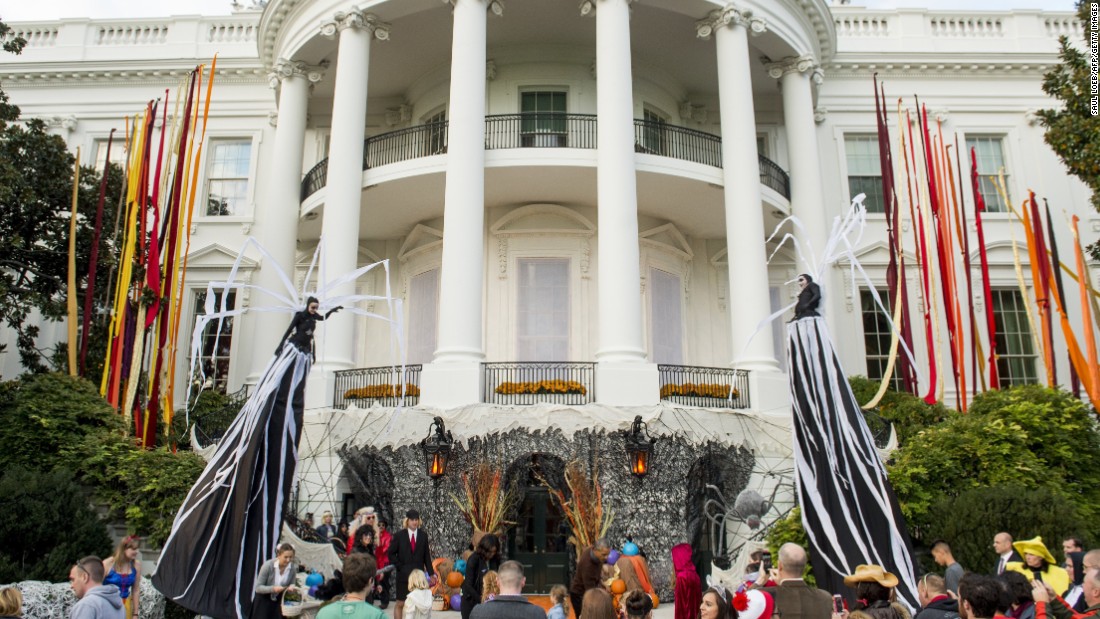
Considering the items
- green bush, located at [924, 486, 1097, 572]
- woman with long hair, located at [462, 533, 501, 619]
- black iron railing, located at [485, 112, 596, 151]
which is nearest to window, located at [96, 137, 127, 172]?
black iron railing, located at [485, 112, 596, 151]

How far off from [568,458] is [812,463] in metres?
6.19

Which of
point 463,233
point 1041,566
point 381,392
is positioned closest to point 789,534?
point 1041,566

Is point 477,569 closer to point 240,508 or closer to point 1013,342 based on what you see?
point 240,508

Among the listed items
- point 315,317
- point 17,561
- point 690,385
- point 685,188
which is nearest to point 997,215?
point 685,188

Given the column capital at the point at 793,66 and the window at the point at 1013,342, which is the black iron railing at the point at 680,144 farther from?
the window at the point at 1013,342

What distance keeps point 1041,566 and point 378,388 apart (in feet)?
34.1

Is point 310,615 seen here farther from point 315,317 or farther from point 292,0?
point 292,0

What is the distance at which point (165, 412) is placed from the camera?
47.1ft

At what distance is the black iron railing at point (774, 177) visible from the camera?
17.8 m

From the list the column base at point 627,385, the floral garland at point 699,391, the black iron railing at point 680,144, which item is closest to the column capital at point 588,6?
the black iron railing at point 680,144

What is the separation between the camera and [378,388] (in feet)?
47.2

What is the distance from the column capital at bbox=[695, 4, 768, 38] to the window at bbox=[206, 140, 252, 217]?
11.7 meters

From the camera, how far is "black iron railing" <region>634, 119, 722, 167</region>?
A: 58.9ft

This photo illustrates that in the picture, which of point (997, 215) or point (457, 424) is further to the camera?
point (997, 215)
